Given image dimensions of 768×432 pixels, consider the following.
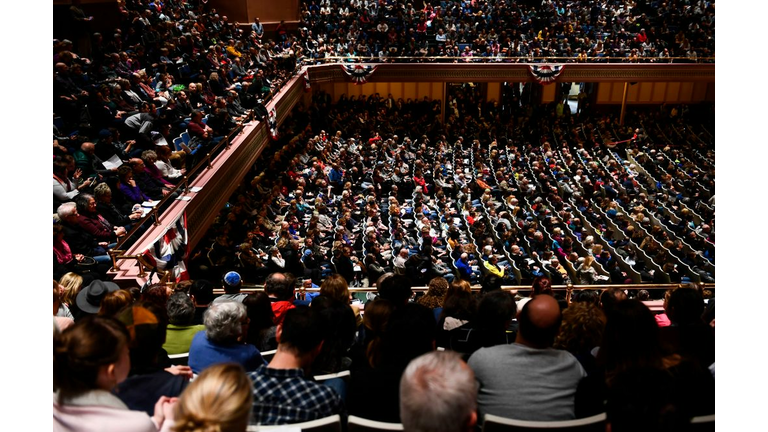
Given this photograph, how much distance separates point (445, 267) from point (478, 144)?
8.48m

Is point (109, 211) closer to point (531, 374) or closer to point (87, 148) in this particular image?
point (87, 148)

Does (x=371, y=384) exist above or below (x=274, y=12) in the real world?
below

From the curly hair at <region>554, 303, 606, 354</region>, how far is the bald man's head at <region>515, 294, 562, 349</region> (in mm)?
670

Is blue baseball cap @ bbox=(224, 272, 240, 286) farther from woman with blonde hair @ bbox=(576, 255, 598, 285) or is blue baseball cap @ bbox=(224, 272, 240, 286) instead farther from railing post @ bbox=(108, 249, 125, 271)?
woman with blonde hair @ bbox=(576, 255, 598, 285)

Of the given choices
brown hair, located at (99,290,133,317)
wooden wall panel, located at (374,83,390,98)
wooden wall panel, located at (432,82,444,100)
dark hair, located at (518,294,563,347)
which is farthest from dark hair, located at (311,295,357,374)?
wooden wall panel, located at (432,82,444,100)

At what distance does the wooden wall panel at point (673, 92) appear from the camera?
22719 mm

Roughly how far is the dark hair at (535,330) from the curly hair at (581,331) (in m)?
0.68

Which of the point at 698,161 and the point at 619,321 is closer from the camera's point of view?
the point at 619,321

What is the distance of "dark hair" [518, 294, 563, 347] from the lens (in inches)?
93.7

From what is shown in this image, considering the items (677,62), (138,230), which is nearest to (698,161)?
(677,62)

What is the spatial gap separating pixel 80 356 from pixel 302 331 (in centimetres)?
84

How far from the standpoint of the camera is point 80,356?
1.92 meters

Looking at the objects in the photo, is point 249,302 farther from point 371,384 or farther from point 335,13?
→ point 335,13

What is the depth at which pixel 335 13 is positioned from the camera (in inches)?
776
